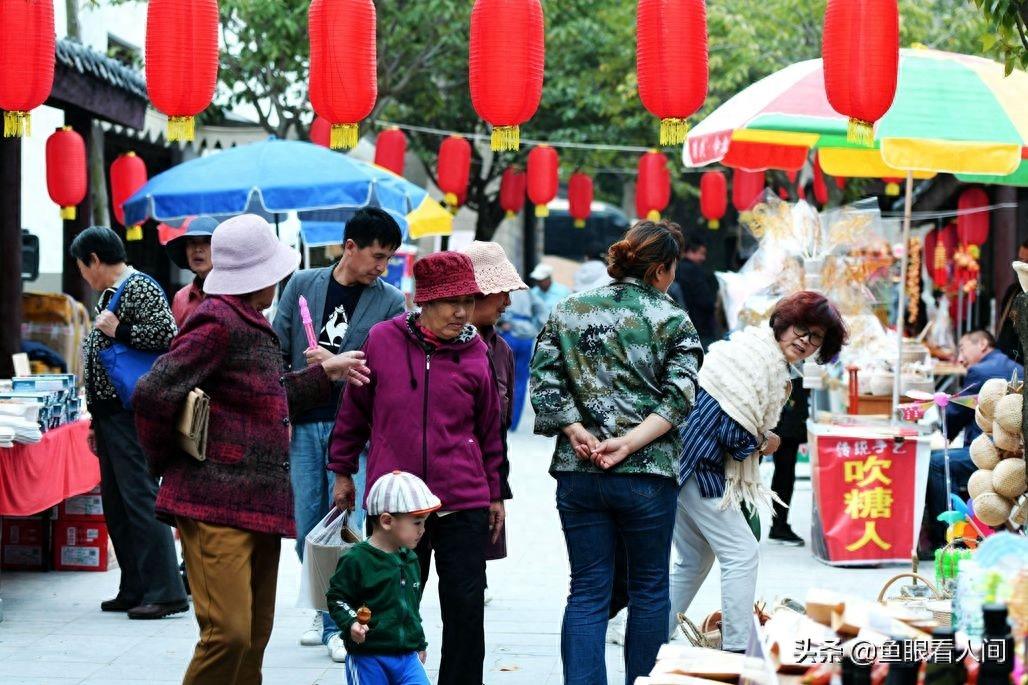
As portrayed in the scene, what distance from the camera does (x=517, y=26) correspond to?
7.79 metres

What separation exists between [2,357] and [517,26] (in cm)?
422

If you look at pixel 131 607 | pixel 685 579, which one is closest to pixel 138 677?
pixel 131 607

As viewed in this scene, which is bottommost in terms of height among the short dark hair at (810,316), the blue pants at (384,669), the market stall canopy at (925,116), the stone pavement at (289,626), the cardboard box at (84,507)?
the stone pavement at (289,626)

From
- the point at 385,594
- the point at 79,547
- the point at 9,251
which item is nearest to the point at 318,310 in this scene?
the point at 385,594

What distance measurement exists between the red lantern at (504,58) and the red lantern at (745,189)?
11.8m

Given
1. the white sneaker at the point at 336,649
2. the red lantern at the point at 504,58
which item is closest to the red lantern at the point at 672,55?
the red lantern at the point at 504,58

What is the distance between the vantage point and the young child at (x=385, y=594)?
4777 mm

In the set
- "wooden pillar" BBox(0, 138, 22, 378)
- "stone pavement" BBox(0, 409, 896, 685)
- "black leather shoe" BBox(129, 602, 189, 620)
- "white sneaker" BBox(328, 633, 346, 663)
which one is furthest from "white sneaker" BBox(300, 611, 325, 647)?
"wooden pillar" BBox(0, 138, 22, 378)

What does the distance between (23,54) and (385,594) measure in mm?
4349

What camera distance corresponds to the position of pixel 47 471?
7.72 meters

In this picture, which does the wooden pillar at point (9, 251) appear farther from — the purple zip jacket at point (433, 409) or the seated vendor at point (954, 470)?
the seated vendor at point (954, 470)

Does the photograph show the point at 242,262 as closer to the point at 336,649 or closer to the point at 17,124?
the point at 336,649

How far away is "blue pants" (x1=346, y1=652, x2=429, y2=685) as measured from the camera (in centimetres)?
481

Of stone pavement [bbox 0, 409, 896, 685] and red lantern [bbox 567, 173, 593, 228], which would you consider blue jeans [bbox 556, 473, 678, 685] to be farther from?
red lantern [bbox 567, 173, 593, 228]
